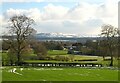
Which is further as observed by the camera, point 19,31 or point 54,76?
point 19,31

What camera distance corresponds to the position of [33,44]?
77312 mm

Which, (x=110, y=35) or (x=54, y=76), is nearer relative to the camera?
(x=54, y=76)

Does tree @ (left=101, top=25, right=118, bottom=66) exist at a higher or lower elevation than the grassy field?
higher

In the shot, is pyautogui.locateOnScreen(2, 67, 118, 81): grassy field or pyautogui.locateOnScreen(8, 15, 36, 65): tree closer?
pyautogui.locateOnScreen(2, 67, 118, 81): grassy field

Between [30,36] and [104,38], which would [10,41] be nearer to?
[30,36]

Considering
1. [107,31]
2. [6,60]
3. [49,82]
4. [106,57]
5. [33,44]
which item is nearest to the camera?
[49,82]

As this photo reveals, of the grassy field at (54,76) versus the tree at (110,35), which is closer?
the grassy field at (54,76)

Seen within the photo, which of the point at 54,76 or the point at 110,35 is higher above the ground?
the point at 110,35

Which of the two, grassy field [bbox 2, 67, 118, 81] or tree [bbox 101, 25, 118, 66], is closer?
grassy field [bbox 2, 67, 118, 81]

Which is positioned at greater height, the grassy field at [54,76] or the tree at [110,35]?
the tree at [110,35]

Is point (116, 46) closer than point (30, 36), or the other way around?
point (30, 36)

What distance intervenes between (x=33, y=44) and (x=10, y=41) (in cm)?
1019

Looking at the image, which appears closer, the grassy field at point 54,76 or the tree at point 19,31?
the grassy field at point 54,76

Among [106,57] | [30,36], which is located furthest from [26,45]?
[106,57]
